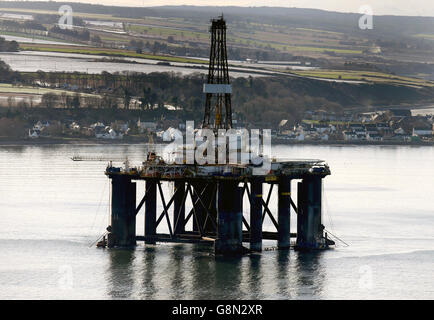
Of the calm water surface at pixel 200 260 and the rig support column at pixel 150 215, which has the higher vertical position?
the rig support column at pixel 150 215

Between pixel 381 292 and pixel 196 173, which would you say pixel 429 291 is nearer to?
pixel 381 292

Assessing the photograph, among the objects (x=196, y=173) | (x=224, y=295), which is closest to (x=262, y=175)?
(x=196, y=173)

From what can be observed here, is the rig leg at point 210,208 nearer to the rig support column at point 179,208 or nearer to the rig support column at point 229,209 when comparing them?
the rig support column at point 179,208

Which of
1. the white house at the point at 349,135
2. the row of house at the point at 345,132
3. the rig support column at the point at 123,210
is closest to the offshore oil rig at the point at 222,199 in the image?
the rig support column at the point at 123,210

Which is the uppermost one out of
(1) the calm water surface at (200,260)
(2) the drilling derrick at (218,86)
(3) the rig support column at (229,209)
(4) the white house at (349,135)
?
(2) the drilling derrick at (218,86)

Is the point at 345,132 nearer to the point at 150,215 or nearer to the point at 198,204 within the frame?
the point at 198,204

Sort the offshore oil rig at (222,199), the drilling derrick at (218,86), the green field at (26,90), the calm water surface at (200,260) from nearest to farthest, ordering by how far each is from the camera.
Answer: the calm water surface at (200,260)
the offshore oil rig at (222,199)
the drilling derrick at (218,86)
the green field at (26,90)
